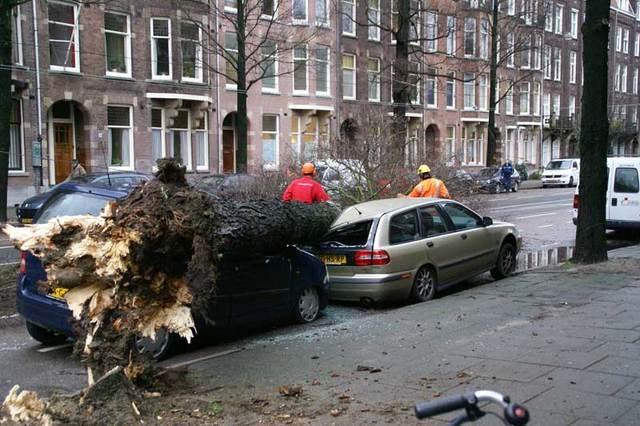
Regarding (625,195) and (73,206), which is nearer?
(73,206)

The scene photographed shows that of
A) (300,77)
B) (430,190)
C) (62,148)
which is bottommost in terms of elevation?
(430,190)

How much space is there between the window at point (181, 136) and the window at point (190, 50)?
5.94 ft

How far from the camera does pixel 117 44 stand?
28.8 meters

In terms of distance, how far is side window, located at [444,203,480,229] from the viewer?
10312 millimetres

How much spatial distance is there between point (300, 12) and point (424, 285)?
29.6m

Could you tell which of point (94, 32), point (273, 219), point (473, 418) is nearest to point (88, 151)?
point (94, 32)

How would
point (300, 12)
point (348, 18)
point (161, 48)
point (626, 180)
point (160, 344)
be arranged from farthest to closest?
1. point (348, 18)
2. point (300, 12)
3. point (161, 48)
4. point (626, 180)
5. point (160, 344)

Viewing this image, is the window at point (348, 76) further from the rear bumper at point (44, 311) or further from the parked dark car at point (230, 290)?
the rear bumper at point (44, 311)

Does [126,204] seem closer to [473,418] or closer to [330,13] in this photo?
[473,418]

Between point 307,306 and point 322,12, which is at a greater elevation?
point 322,12

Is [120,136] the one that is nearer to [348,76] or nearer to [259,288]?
[348,76]

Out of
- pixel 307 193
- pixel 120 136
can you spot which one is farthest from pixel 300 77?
pixel 307 193

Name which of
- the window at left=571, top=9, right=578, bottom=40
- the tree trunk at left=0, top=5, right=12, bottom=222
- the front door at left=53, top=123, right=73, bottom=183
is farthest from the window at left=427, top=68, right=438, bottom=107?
the tree trunk at left=0, top=5, right=12, bottom=222

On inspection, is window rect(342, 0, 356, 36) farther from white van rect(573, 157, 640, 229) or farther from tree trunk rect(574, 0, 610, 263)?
tree trunk rect(574, 0, 610, 263)
